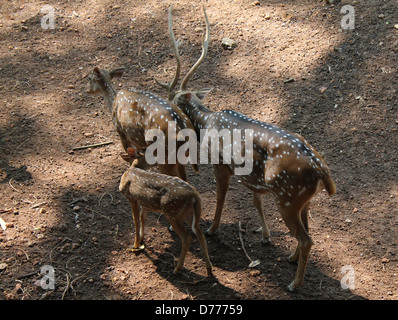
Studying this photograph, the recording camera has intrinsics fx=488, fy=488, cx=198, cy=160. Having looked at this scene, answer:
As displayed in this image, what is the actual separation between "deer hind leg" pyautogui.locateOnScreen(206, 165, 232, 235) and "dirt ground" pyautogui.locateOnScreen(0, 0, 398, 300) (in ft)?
0.40

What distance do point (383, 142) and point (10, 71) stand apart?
241 inches

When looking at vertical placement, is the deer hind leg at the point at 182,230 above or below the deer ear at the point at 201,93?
below

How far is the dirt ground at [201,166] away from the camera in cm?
502

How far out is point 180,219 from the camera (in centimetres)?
476

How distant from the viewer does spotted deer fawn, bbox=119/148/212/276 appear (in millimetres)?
4645

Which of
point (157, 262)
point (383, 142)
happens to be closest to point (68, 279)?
point (157, 262)

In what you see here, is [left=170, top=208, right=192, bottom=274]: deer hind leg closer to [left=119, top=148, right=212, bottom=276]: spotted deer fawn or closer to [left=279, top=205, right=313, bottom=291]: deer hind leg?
[left=119, top=148, right=212, bottom=276]: spotted deer fawn

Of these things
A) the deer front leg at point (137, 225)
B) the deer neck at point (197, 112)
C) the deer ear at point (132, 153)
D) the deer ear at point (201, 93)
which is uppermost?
the deer ear at point (201, 93)

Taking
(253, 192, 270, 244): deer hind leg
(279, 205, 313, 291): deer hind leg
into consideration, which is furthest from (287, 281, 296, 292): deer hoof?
(253, 192, 270, 244): deer hind leg

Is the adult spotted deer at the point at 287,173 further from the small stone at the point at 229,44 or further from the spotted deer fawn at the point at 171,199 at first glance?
the small stone at the point at 229,44

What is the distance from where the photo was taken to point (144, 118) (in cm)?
559

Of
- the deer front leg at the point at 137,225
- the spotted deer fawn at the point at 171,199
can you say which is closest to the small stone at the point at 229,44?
the spotted deer fawn at the point at 171,199

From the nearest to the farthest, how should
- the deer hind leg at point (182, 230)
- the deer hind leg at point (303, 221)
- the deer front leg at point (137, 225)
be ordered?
1. the deer hind leg at point (182, 230)
2. the deer hind leg at point (303, 221)
3. the deer front leg at point (137, 225)

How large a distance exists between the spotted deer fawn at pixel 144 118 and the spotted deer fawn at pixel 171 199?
54cm
